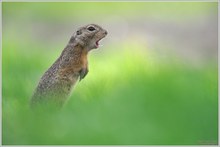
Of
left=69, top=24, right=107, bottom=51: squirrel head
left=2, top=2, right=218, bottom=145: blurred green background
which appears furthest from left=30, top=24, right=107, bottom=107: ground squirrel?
left=2, top=2, right=218, bottom=145: blurred green background

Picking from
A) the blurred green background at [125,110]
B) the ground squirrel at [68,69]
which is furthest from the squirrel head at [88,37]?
the blurred green background at [125,110]

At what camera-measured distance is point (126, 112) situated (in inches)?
53.7

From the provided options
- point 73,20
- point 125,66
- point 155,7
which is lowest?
point 73,20

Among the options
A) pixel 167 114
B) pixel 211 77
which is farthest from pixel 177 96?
pixel 211 77

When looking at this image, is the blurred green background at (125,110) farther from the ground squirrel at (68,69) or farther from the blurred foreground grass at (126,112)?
the ground squirrel at (68,69)

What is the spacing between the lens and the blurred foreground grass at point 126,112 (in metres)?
1.27

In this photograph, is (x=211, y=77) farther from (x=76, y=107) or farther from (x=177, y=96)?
(x=76, y=107)

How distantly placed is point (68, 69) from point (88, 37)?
0.51 metres

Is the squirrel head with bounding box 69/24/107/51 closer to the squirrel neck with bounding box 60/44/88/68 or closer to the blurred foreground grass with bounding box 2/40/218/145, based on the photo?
the squirrel neck with bounding box 60/44/88/68

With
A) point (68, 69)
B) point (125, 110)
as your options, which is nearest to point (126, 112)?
point (125, 110)

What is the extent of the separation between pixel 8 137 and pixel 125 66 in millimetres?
474

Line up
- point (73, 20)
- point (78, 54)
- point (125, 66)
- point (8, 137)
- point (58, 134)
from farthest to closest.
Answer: point (73, 20) → point (78, 54) → point (125, 66) → point (8, 137) → point (58, 134)

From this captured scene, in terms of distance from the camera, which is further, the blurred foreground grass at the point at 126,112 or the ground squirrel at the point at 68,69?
the ground squirrel at the point at 68,69

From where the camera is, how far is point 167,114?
4.41 ft
